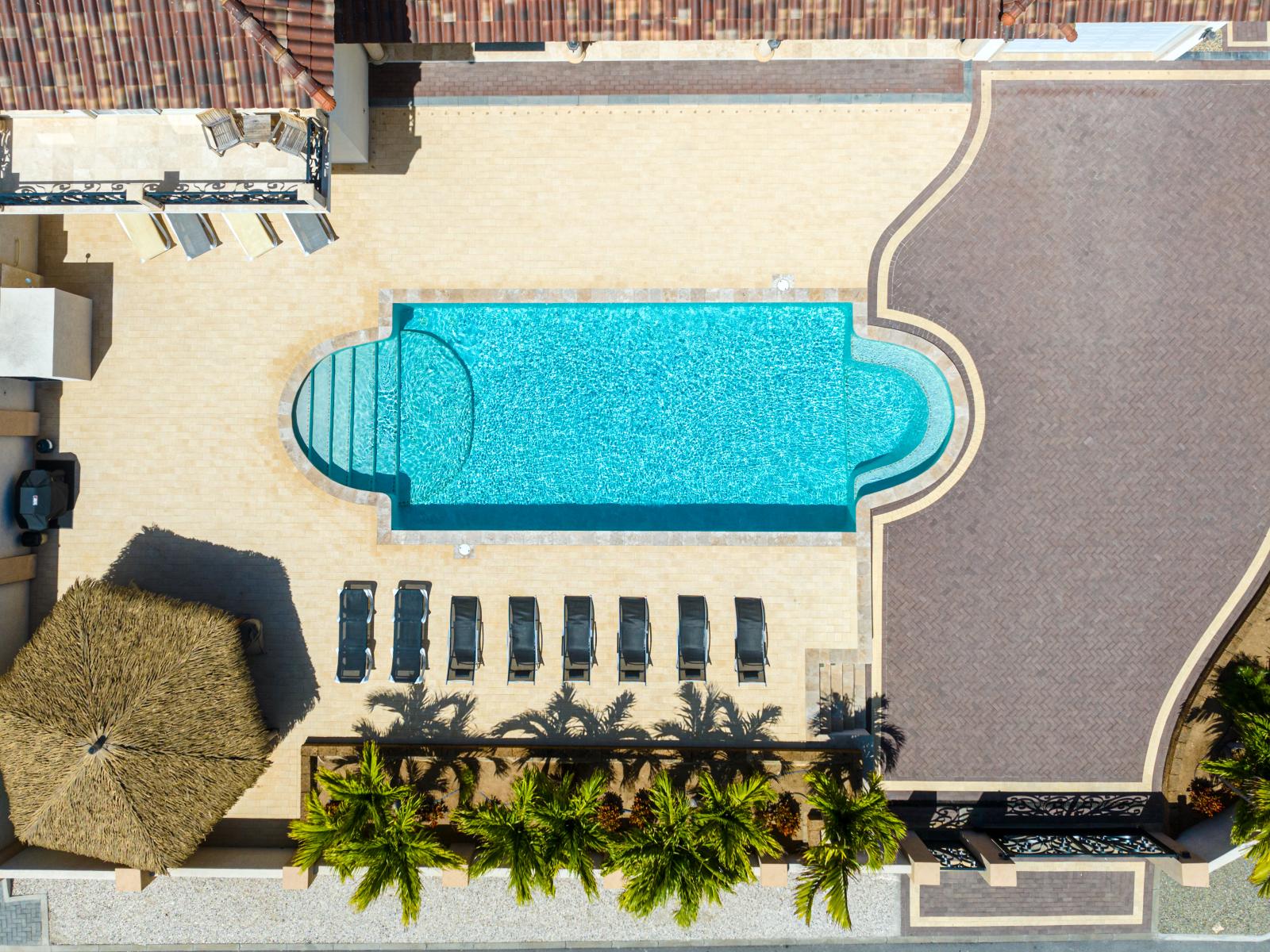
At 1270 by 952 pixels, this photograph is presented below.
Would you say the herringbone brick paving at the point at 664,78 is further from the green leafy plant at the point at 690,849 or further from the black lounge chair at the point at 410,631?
the green leafy plant at the point at 690,849

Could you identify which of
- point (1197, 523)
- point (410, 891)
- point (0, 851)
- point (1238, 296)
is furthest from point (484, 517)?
point (1238, 296)

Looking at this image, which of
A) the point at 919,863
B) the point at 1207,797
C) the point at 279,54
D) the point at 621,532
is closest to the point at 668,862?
the point at 919,863

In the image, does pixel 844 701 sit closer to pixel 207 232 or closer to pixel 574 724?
pixel 574 724

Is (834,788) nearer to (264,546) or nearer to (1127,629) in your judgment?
(1127,629)

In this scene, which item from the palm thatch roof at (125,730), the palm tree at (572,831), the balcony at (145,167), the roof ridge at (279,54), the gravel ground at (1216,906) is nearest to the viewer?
the roof ridge at (279,54)

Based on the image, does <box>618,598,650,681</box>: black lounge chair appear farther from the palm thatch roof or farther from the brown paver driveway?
the palm thatch roof

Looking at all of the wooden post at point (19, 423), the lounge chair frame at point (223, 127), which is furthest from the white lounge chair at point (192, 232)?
the wooden post at point (19, 423)

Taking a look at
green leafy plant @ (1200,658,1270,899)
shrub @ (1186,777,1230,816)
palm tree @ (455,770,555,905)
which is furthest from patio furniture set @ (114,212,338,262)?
shrub @ (1186,777,1230,816)
